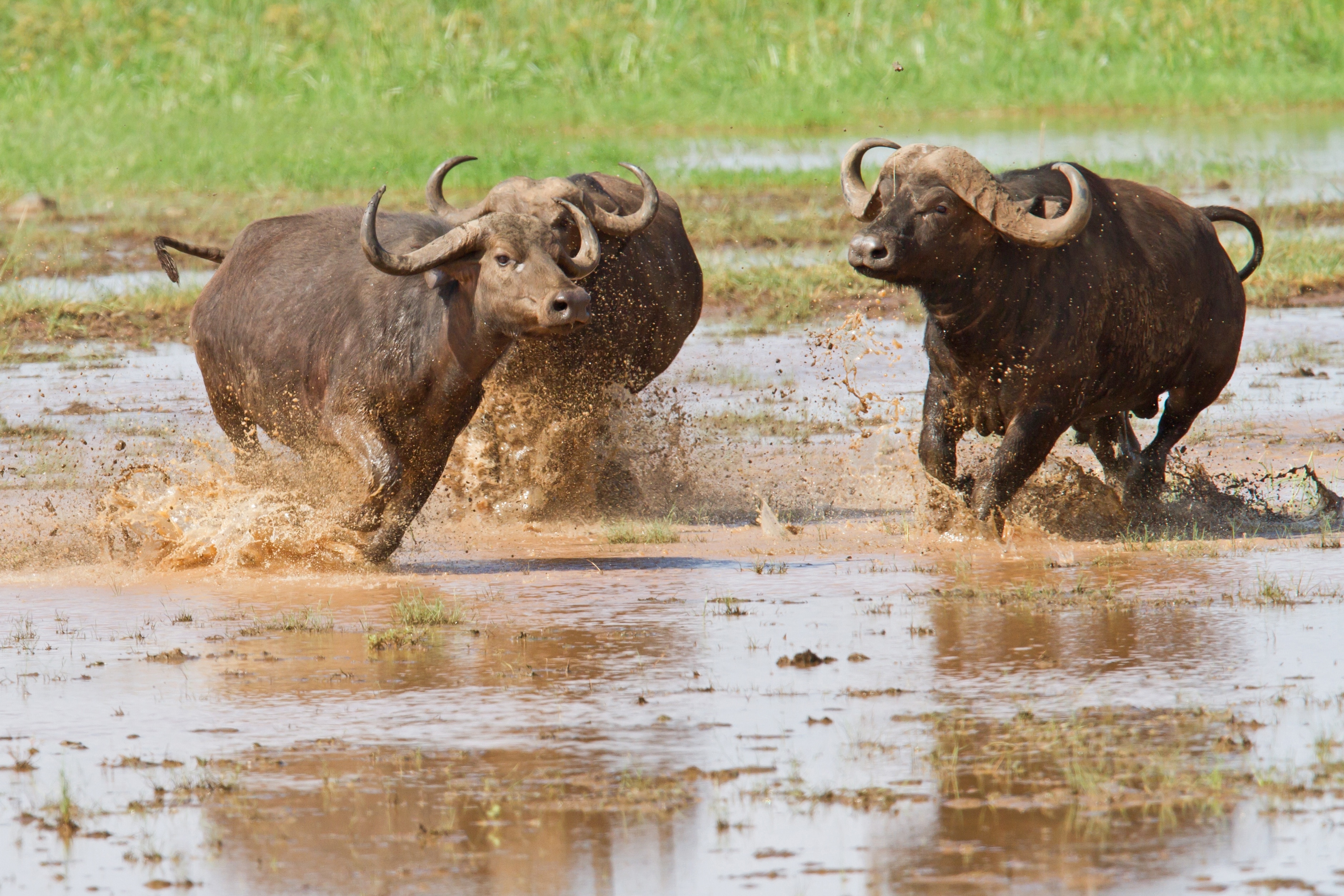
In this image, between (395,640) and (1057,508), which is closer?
(395,640)

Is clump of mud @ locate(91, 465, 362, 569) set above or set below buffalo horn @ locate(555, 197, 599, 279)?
below

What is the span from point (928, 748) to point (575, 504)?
3893mm

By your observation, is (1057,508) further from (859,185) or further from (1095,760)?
(1095,760)

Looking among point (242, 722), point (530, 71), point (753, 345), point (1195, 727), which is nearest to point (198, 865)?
point (242, 722)

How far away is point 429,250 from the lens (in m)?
6.91

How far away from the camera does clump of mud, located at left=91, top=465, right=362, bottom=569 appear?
7207 mm

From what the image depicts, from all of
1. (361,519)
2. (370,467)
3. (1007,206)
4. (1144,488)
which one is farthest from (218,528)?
(1144,488)

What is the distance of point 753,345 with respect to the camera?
12.1 metres

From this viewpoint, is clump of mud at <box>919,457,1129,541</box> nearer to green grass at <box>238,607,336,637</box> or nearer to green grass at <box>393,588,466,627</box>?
green grass at <box>393,588,466,627</box>

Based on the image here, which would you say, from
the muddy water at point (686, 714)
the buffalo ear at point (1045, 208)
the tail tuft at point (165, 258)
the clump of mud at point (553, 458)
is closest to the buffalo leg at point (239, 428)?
the muddy water at point (686, 714)

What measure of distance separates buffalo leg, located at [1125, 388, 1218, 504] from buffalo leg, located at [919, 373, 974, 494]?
85cm

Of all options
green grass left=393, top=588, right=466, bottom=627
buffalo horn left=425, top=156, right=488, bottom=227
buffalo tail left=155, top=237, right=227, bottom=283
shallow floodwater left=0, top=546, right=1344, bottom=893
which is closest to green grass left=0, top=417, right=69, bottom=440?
buffalo tail left=155, top=237, right=227, bottom=283

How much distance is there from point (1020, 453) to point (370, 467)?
97.2 inches

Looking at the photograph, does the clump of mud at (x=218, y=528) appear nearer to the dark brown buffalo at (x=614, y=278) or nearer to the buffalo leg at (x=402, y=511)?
the buffalo leg at (x=402, y=511)
